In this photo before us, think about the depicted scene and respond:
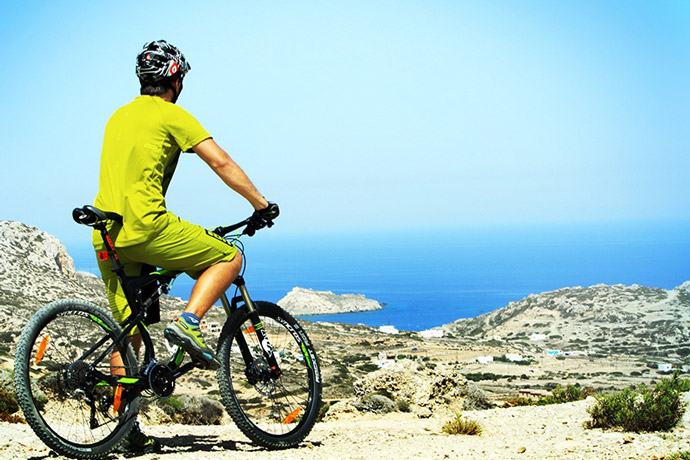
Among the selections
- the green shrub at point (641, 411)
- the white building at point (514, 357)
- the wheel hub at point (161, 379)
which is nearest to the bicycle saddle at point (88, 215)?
the wheel hub at point (161, 379)

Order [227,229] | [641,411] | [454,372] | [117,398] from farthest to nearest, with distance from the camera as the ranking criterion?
[454,372], [641,411], [227,229], [117,398]

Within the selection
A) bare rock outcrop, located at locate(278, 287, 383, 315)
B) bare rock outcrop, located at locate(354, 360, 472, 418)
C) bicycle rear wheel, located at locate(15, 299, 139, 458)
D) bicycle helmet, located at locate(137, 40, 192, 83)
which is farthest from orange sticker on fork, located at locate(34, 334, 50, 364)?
bare rock outcrop, located at locate(278, 287, 383, 315)

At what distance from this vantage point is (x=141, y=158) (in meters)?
4.49

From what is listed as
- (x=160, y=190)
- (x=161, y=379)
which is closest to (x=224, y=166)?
(x=160, y=190)

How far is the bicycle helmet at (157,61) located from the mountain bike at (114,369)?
1087 millimetres

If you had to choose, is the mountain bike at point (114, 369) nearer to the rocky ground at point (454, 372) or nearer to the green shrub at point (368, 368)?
the rocky ground at point (454, 372)

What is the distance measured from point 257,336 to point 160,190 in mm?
1512

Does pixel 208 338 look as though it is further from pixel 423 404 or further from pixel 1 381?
pixel 423 404

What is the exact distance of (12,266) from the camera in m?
38.4

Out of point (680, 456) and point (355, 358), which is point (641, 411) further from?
point (355, 358)

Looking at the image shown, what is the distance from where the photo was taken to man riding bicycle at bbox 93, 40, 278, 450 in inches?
176

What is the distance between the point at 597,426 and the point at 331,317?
176956 mm

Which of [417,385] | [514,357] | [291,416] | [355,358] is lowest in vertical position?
[514,357]

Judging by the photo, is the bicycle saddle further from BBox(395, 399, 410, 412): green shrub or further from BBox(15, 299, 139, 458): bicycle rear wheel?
BBox(395, 399, 410, 412): green shrub
